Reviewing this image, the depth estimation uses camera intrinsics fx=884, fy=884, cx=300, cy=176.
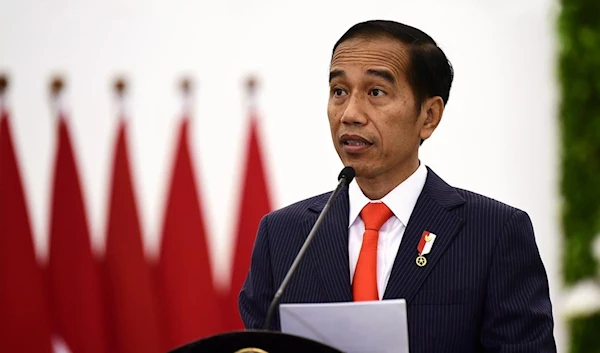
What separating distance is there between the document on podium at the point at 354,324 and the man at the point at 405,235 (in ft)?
0.63

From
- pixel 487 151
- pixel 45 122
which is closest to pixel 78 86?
pixel 45 122

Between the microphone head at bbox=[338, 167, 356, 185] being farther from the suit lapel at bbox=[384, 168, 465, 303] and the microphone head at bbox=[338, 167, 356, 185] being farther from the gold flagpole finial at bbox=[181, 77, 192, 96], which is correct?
the gold flagpole finial at bbox=[181, 77, 192, 96]

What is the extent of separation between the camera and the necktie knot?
83.9 inches

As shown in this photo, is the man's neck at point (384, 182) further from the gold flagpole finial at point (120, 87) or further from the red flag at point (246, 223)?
the gold flagpole finial at point (120, 87)

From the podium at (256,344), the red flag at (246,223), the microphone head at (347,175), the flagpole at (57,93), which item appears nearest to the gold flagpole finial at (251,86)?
the red flag at (246,223)

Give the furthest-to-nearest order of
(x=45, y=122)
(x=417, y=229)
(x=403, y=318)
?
1. (x=45, y=122)
2. (x=417, y=229)
3. (x=403, y=318)

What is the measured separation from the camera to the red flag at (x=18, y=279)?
403cm

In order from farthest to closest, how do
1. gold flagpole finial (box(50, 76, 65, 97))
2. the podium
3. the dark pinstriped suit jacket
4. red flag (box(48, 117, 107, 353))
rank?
gold flagpole finial (box(50, 76, 65, 97)), red flag (box(48, 117, 107, 353)), the dark pinstriped suit jacket, the podium

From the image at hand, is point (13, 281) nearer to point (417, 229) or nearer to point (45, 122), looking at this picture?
point (45, 122)

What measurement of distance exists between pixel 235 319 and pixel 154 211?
2.17 ft

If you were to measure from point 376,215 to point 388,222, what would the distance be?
0.13 ft

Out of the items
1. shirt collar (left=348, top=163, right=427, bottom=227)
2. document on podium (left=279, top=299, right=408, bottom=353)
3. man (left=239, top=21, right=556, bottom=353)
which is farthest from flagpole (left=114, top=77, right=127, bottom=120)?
document on podium (left=279, top=299, right=408, bottom=353)

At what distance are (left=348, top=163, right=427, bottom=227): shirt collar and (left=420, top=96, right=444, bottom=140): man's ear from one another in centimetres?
10

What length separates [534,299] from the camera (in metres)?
1.94
